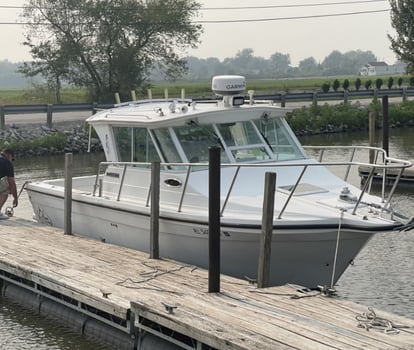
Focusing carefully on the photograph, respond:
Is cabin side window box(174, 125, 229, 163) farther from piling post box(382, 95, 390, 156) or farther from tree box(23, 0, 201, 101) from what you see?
tree box(23, 0, 201, 101)

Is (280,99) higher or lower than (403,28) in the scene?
lower

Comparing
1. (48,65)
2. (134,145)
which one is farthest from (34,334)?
(48,65)

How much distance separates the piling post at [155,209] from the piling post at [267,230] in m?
2.19

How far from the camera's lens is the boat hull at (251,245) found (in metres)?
10.4

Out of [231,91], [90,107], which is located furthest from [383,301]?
[90,107]

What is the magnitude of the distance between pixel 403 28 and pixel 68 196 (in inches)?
1424

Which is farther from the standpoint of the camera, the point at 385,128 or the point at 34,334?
the point at 385,128

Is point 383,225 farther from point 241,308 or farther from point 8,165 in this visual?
point 8,165

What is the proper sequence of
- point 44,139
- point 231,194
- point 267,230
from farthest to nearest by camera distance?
point 44,139
point 231,194
point 267,230

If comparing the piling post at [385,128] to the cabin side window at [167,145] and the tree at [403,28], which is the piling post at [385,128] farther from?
the tree at [403,28]

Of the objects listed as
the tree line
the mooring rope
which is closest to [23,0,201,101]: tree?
the tree line

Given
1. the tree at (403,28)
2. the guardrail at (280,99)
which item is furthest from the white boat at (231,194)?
the tree at (403,28)

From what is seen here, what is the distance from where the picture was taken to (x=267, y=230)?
384 inches

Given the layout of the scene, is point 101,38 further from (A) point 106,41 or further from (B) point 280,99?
(B) point 280,99
